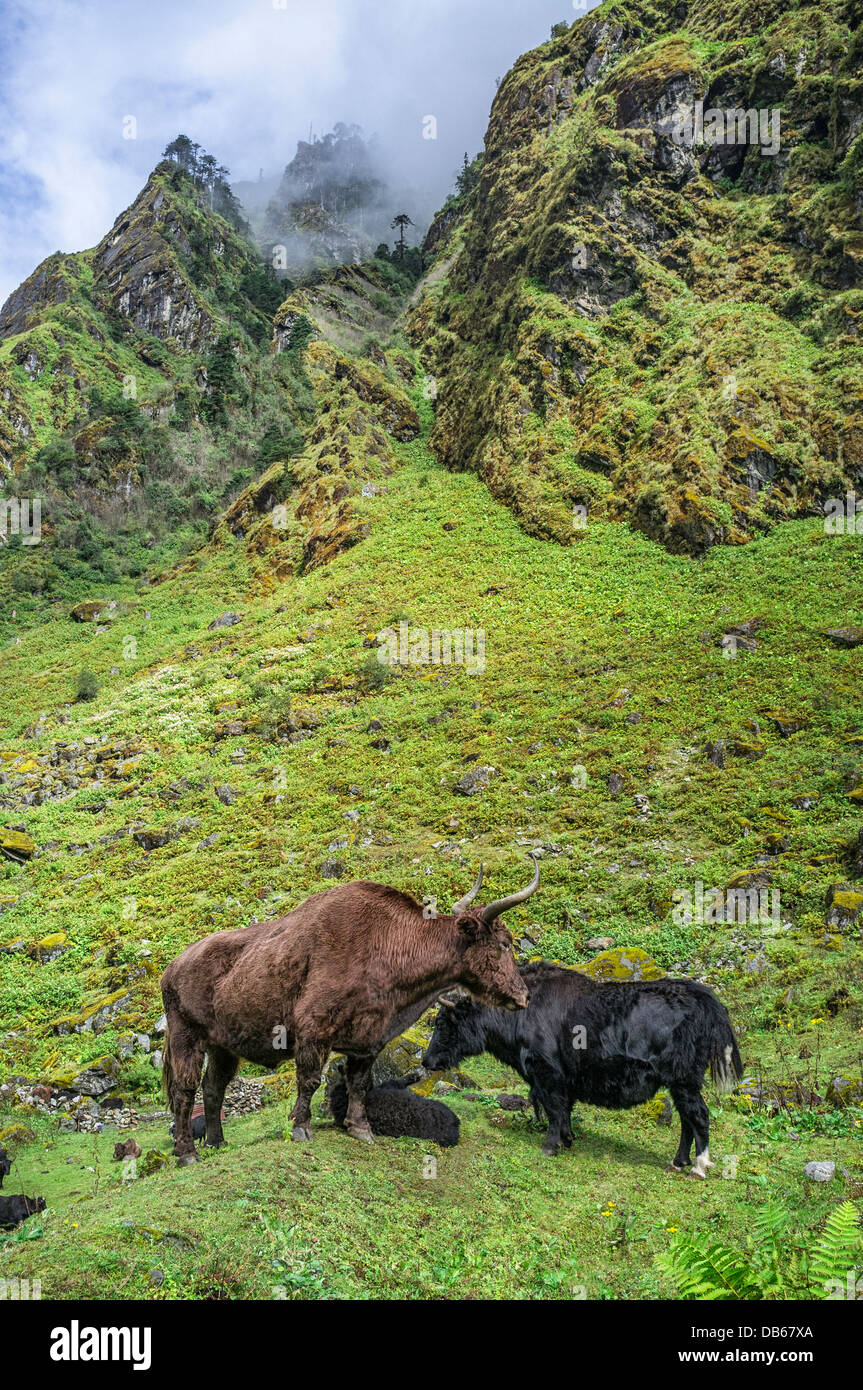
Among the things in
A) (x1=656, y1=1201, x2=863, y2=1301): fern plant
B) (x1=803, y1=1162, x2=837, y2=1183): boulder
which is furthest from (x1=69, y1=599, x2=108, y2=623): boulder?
(x1=656, y1=1201, x2=863, y2=1301): fern plant

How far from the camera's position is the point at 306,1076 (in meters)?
6.56

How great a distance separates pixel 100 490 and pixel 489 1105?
58.6 metres

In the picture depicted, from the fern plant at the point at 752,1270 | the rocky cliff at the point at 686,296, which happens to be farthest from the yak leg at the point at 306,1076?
the rocky cliff at the point at 686,296

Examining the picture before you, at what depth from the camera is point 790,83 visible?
3925 cm

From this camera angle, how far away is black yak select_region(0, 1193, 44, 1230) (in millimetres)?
6156

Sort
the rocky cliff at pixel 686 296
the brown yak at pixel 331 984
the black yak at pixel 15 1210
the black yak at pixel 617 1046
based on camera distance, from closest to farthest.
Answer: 1. the black yak at pixel 15 1210
2. the brown yak at pixel 331 984
3. the black yak at pixel 617 1046
4. the rocky cliff at pixel 686 296

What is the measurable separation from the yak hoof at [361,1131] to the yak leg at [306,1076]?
0.48 m

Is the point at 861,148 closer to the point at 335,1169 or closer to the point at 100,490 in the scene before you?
the point at 335,1169

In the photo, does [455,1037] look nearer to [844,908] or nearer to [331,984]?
[331,984]

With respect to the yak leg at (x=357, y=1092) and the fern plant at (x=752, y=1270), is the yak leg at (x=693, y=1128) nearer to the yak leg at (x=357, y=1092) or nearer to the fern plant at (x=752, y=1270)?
the fern plant at (x=752, y=1270)

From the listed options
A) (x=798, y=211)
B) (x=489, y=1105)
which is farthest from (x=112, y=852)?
(x=798, y=211)

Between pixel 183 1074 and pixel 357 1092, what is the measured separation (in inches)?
68.4

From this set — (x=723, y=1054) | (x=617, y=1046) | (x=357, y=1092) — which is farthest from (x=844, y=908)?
(x=357, y=1092)

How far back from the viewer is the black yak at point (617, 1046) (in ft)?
24.2
